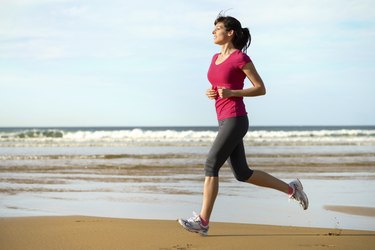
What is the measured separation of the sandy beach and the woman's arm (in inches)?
48.9

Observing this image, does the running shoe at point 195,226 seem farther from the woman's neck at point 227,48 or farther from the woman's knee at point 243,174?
the woman's neck at point 227,48

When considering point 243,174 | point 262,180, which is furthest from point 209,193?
point 262,180

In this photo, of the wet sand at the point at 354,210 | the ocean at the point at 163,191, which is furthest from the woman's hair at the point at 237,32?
the wet sand at the point at 354,210

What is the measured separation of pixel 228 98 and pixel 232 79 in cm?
17

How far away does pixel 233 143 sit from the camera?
17.3ft

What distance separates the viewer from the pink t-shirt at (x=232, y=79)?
5.22m

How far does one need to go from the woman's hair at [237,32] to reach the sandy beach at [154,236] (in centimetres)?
172

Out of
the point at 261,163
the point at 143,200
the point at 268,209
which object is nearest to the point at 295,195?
the point at 268,209

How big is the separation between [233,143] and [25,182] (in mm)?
6461

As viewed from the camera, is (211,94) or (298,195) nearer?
(211,94)

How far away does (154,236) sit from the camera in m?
5.13

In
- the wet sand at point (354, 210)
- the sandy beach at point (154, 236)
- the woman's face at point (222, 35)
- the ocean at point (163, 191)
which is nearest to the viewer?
the sandy beach at point (154, 236)

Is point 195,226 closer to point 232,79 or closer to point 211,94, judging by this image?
point 211,94

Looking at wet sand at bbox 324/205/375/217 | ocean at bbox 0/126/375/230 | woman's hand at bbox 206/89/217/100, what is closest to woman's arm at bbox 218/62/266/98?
woman's hand at bbox 206/89/217/100
